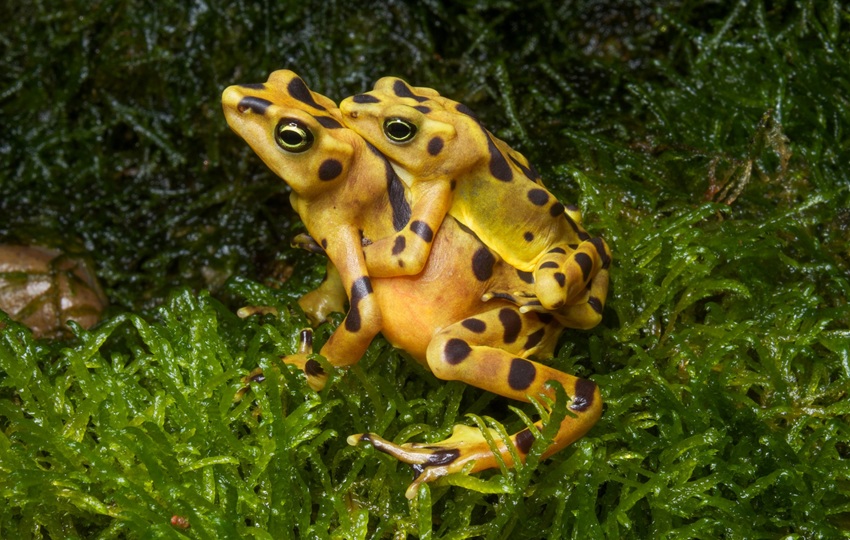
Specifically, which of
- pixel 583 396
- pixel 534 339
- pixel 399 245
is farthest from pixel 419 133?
pixel 583 396

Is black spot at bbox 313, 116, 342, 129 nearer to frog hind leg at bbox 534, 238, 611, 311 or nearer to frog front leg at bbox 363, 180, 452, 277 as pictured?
frog front leg at bbox 363, 180, 452, 277

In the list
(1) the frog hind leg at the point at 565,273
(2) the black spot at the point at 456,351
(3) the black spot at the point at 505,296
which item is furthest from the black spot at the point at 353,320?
(1) the frog hind leg at the point at 565,273

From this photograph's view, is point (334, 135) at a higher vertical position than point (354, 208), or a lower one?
higher

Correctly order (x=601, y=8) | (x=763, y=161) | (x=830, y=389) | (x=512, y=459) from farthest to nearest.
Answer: (x=601, y=8)
(x=763, y=161)
(x=830, y=389)
(x=512, y=459)

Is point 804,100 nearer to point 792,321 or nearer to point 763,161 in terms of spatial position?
point 763,161

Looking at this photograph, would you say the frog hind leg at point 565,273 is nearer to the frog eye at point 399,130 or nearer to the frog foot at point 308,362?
the frog eye at point 399,130

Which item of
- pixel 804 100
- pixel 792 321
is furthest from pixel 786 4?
pixel 792 321

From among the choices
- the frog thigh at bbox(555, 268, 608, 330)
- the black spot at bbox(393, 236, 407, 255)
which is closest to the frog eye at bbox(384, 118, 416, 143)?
the black spot at bbox(393, 236, 407, 255)
